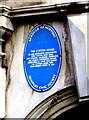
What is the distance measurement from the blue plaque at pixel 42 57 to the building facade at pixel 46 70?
0.04 m

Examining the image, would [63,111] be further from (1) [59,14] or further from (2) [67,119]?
(1) [59,14]

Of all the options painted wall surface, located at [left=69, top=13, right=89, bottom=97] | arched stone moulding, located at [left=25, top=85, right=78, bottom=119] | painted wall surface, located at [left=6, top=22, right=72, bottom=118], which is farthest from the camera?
painted wall surface, located at [left=6, top=22, right=72, bottom=118]

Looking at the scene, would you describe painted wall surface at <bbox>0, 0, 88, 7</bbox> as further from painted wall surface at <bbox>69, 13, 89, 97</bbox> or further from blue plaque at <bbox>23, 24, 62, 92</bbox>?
painted wall surface at <bbox>69, 13, 89, 97</bbox>

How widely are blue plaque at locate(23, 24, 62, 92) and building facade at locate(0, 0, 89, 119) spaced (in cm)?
4

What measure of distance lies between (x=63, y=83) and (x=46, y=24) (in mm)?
815

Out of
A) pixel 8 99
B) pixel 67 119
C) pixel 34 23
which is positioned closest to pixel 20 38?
pixel 34 23

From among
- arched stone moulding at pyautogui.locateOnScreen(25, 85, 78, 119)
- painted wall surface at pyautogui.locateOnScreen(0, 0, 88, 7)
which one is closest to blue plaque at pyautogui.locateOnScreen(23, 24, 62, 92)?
arched stone moulding at pyautogui.locateOnScreen(25, 85, 78, 119)

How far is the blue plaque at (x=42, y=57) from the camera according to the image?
6520mm

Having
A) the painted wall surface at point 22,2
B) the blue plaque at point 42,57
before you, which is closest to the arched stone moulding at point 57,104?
the blue plaque at point 42,57

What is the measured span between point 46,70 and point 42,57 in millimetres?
179

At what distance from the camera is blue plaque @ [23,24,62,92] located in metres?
6.52

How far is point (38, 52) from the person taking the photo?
21.7 ft

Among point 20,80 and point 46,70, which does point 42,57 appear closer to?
point 46,70

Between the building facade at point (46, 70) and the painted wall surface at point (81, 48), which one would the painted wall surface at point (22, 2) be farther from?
the painted wall surface at point (81, 48)
